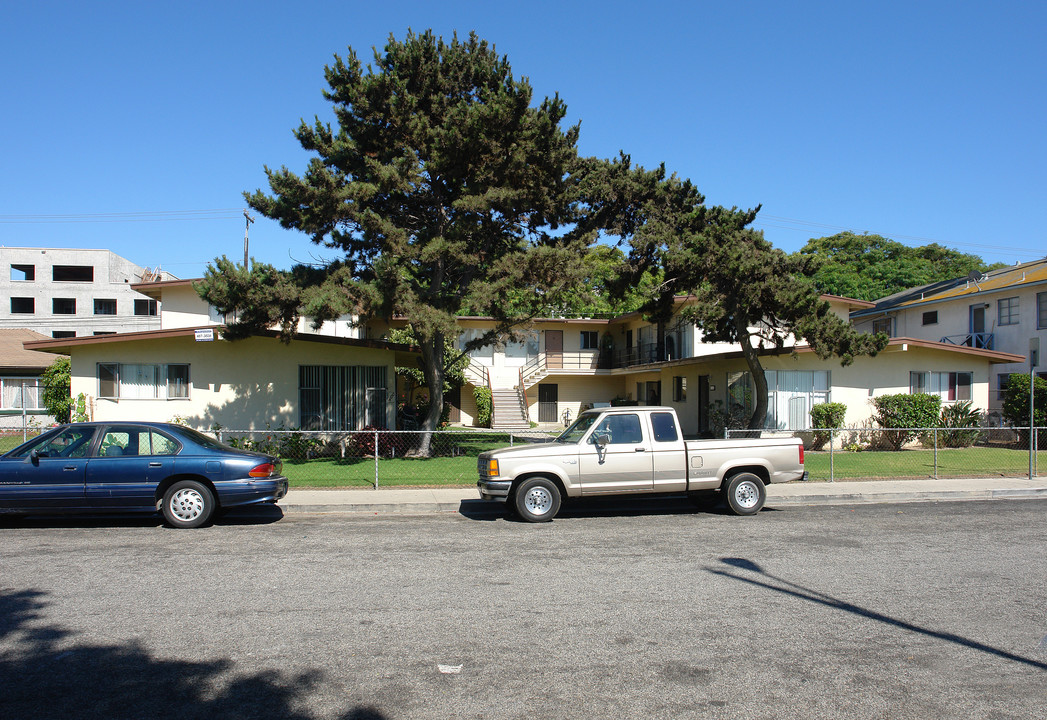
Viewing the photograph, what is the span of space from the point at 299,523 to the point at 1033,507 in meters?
12.7

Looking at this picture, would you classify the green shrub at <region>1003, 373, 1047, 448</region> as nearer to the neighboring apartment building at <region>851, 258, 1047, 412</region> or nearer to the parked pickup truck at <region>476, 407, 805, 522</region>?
the neighboring apartment building at <region>851, 258, 1047, 412</region>

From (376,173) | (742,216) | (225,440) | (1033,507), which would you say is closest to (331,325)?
(225,440)

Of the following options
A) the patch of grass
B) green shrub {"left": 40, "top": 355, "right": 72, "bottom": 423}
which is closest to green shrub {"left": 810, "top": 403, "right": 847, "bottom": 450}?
→ the patch of grass

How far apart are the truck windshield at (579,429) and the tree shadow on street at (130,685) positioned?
6.99 m

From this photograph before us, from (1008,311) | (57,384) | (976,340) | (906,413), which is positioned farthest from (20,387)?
(1008,311)

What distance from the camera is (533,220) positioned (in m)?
20.3

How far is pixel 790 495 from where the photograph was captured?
13.6 m

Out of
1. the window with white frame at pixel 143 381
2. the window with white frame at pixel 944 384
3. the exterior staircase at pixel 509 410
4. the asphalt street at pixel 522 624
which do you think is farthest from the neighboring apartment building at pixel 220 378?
the window with white frame at pixel 944 384

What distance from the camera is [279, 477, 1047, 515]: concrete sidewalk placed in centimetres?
1227

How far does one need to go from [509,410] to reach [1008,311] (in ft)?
73.7

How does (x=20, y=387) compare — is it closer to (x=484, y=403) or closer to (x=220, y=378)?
(x=220, y=378)

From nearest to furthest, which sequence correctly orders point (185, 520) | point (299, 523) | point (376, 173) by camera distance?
point (185, 520), point (299, 523), point (376, 173)

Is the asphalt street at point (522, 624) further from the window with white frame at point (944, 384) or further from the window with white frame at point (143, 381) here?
the window with white frame at point (944, 384)

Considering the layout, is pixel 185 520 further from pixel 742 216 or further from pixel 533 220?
pixel 742 216
